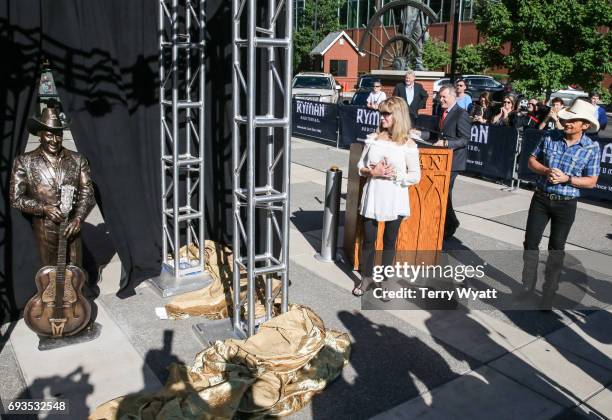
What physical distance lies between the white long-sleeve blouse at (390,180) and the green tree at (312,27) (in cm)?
4041

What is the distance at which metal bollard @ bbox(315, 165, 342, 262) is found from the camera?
22.8 ft

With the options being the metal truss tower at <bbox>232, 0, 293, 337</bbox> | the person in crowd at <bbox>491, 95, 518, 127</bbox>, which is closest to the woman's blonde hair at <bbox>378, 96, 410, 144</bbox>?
the metal truss tower at <bbox>232, 0, 293, 337</bbox>

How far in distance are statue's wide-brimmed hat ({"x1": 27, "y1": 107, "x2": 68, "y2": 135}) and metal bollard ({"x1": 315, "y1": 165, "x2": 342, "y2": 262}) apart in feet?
10.5

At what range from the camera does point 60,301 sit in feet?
15.8

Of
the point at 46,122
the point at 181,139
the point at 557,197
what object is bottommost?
the point at 557,197

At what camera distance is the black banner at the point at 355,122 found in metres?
15.0

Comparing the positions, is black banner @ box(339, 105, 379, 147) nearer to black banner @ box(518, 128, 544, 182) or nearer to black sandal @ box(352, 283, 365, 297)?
black banner @ box(518, 128, 544, 182)

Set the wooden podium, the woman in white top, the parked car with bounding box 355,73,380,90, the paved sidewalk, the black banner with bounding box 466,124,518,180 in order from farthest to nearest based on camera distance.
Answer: the parked car with bounding box 355,73,380,90 → the black banner with bounding box 466,124,518,180 → the wooden podium → the woman in white top → the paved sidewalk

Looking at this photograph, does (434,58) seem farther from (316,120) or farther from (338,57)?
(316,120)

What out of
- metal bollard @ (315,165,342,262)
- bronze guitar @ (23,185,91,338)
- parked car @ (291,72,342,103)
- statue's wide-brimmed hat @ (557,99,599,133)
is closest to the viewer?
bronze guitar @ (23,185,91,338)

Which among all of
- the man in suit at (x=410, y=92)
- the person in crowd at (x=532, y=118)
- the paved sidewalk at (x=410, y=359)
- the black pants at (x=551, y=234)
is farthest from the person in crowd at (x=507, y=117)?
the black pants at (x=551, y=234)

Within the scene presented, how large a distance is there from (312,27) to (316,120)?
3155cm

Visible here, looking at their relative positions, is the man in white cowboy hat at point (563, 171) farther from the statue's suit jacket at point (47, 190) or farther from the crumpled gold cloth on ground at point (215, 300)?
the statue's suit jacket at point (47, 190)

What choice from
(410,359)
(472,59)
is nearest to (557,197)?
(410,359)
